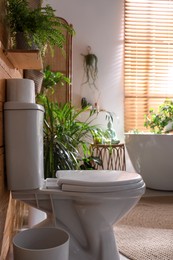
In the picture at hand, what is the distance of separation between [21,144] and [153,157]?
5.50 ft

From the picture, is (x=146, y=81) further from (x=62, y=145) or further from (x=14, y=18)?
(x=14, y=18)

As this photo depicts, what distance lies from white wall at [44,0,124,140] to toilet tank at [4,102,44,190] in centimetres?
198

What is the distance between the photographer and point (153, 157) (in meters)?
2.57

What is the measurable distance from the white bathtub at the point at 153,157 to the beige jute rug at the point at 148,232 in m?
0.30

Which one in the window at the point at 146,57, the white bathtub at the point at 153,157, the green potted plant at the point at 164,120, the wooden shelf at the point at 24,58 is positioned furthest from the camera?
the window at the point at 146,57

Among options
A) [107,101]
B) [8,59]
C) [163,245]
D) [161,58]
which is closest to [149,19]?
[161,58]

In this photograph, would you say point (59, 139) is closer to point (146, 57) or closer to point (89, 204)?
point (89, 204)

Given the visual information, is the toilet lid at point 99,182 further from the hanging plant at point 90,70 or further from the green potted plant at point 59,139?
the hanging plant at point 90,70

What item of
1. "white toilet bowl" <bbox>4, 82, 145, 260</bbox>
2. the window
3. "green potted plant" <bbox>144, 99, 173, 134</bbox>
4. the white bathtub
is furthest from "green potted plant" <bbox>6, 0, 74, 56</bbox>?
the window

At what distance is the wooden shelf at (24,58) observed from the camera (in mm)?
1251

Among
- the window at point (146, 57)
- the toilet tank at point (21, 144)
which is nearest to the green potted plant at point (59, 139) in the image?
the toilet tank at point (21, 144)

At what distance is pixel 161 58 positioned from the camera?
10.8 feet

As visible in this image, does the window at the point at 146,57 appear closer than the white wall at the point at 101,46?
No

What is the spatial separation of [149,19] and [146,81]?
76 cm
